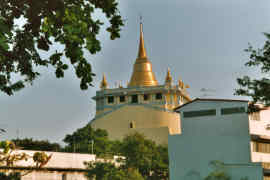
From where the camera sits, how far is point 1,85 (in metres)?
6.36

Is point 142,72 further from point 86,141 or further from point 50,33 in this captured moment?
point 50,33

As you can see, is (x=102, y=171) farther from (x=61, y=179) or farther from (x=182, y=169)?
(x=182, y=169)

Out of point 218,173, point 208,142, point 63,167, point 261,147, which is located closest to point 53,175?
point 63,167

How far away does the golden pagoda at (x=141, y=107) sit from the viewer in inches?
2938

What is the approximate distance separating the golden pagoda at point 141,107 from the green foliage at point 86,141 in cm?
575

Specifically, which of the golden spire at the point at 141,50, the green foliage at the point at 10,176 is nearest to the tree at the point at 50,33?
the green foliage at the point at 10,176

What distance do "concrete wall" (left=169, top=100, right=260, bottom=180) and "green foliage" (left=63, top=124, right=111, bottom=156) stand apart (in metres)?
19.8

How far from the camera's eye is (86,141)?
64625 millimetres

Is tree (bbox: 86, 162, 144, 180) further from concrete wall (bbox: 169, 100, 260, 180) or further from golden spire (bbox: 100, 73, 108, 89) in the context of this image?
golden spire (bbox: 100, 73, 108, 89)

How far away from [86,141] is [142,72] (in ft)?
82.1

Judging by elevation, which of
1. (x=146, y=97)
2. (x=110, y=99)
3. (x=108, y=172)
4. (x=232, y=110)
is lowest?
(x=108, y=172)

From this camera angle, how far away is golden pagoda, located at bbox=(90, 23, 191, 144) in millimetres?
74625

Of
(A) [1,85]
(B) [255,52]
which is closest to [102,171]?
(B) [255,52]

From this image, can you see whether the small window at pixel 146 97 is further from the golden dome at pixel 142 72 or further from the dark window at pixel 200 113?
the dark window at pixel 200 113
